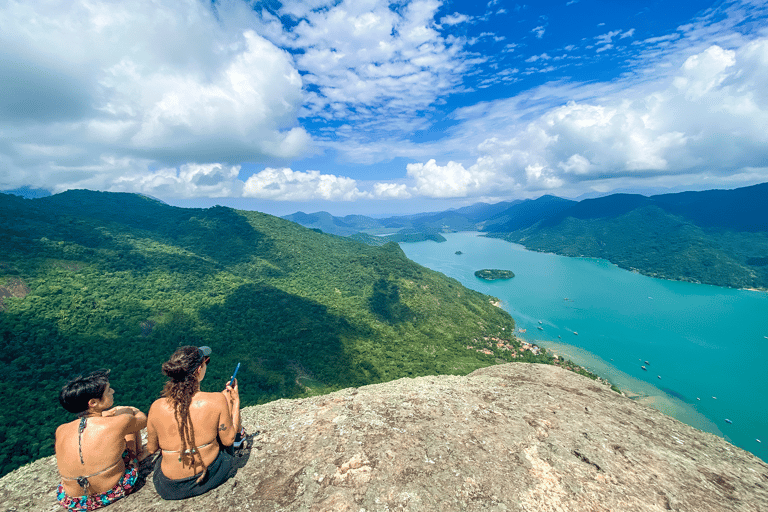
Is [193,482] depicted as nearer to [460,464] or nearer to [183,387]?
[183,387]

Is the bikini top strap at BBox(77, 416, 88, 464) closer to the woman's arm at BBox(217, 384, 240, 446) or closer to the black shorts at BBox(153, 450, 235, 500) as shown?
the black shorts at BBox(153, 450, 235, 500)

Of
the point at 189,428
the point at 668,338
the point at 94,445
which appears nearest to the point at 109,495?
the point at 94,445

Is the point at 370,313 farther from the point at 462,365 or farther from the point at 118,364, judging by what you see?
the point at 118,364

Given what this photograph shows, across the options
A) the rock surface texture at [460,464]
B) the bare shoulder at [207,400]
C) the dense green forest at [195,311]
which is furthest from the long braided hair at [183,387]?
the dense green forest at [195,311]

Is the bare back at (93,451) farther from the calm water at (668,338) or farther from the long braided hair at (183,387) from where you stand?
the calm water at (668,338)

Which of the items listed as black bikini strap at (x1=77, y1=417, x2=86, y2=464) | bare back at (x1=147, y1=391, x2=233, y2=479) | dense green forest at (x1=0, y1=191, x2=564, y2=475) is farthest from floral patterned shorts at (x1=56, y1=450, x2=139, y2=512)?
dense green forest at (x1=0, y1=191, x2=564, y2=475)

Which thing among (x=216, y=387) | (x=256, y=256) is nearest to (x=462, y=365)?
(x=216, y=387)
